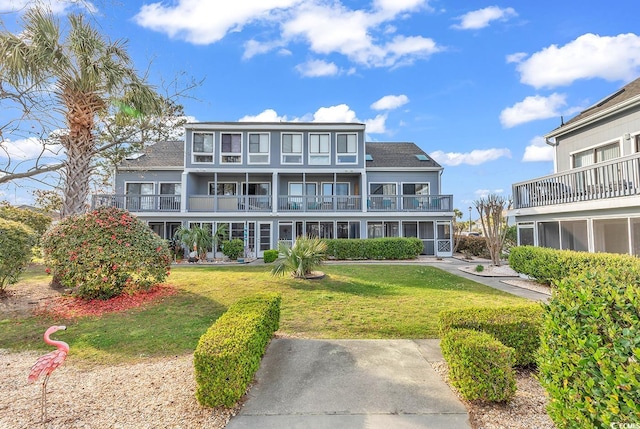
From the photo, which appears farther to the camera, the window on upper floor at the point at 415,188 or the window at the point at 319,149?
the window on upper floor at the point at 415,188

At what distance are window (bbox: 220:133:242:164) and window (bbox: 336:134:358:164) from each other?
23.9 feet

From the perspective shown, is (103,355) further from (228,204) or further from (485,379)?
(228,204)

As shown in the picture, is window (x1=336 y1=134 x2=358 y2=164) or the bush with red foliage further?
window (x1=336 y1=134 x2=358 y2=164)

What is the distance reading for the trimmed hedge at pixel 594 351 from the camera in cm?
174

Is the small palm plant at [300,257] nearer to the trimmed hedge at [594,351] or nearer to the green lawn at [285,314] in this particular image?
the green lawn at [285,314]

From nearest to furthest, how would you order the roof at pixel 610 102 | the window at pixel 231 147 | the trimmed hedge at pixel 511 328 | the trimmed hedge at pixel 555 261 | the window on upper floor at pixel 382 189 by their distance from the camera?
1. the trimmed hedge at pixel 511 328
2. the trimmed hedge at pixel 555 261
3. the roof at pixel 610 102
4. the window at pixel 231 147
5. the window on upper floor at pixel 382 189

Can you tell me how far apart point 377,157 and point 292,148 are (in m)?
7.30

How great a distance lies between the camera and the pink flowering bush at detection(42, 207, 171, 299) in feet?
24.7

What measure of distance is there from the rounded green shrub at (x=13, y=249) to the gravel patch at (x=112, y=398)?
462cm

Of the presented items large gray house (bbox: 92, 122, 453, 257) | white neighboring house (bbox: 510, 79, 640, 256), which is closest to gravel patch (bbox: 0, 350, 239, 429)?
white neighboring house (bbox: 510, 79, 640, 256)

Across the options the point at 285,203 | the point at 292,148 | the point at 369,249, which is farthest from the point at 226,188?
the point at 369,249

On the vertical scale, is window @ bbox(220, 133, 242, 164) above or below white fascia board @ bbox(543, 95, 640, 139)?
above

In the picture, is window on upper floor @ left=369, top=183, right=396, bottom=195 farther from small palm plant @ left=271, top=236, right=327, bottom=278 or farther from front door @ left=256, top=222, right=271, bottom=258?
small palm plant @ left=271, top=236, right=327, bottom=278

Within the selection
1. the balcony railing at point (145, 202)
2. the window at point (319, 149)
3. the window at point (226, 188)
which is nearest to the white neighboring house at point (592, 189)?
the window at point (319, 149)
